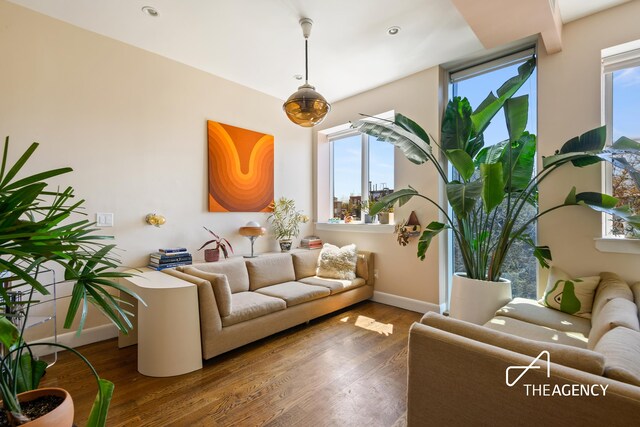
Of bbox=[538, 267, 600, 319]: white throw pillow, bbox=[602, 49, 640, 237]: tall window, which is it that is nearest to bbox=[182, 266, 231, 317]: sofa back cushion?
bbox=[538, 267, 600, 319]: white throw pillow

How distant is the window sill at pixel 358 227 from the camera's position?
4020 millimetres

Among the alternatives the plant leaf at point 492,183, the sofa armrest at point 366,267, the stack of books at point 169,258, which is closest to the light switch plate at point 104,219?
the stack of books at point 169,258

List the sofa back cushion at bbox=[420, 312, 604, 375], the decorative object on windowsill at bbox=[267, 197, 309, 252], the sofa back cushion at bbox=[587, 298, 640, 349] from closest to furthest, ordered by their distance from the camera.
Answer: the sofa back cushion at bbox=[420, 312, 604, 375]
the sofa back cushion at bbox=[587, 298, 640, 349]
the decorative object on windowsill at bbox=[267, 197, 309, 252]

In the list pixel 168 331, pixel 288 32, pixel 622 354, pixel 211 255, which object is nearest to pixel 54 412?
pixel 168 331

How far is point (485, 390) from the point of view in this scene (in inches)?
43.5

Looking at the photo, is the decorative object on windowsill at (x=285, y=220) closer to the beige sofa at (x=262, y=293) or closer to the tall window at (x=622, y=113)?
the beige sofa at (x=262, y=293)

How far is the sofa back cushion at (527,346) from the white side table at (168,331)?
1.87 meters

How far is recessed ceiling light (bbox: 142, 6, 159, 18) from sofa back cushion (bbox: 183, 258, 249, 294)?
235 centimetres

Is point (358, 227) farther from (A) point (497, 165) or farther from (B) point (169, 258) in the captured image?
(B) point (169, 258)

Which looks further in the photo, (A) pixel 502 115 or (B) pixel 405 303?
(B) pixel 405 303

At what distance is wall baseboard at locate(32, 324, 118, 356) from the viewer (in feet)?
8.47

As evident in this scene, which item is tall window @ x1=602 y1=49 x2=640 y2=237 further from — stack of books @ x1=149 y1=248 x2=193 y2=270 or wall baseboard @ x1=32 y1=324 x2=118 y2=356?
wall baseboard @ x1=32 y1=324 x2=118 y2=356

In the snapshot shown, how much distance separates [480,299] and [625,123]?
198cm

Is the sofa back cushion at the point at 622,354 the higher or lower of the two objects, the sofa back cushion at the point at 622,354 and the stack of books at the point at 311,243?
the lower
